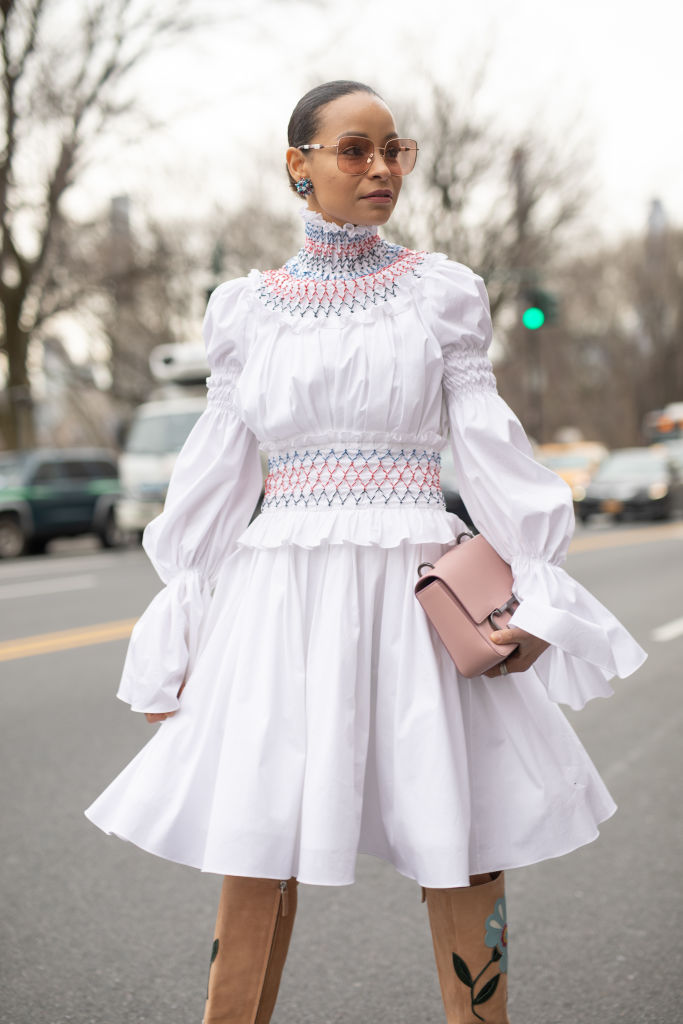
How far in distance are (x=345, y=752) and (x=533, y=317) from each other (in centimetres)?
1622

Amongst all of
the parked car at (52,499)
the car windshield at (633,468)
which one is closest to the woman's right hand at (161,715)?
the parked car at (52,499)

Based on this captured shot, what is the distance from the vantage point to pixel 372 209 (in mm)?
2260

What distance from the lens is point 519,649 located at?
210cm

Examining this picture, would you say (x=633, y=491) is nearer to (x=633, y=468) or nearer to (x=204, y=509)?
(x=633, y=468)

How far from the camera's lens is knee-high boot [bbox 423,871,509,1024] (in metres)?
2.13

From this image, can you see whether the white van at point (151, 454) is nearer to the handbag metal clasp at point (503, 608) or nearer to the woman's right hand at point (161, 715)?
the woman's right hand at point (161, 715)

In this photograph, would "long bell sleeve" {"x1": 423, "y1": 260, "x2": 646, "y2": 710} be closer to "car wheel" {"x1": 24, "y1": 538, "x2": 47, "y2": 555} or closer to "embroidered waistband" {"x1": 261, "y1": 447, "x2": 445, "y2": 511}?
"embroidered waistband" {"x1": 261, "y1": 447, "x2": 445, "y2": 511}

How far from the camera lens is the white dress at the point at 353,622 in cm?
204

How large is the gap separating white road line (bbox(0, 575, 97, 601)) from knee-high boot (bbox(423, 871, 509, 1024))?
1068cm

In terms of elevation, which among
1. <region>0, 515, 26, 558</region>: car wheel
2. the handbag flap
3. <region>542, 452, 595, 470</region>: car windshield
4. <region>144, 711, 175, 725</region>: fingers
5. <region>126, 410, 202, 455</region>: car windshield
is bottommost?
<region>542, 452, 595, 470</region>: car windshield

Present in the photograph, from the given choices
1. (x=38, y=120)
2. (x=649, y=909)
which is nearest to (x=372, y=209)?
(x=649, y=909)

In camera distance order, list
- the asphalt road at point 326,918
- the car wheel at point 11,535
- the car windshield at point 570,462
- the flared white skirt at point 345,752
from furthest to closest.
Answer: the car windshield at point 570,462 < the car wheel at point 11,535 < the asphalt road at point 326,918 < the flared white skirt at point 345,752

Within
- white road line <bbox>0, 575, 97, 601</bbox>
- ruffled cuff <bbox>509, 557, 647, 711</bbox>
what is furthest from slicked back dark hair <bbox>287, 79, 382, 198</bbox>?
white road line <bbox>0, 575, 97, 601</bbox>

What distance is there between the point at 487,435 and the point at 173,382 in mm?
16664
